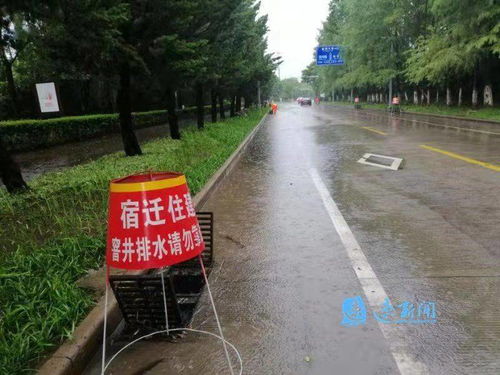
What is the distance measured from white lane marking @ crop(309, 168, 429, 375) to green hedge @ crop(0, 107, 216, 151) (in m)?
14.4

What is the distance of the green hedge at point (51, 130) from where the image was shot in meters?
17.5

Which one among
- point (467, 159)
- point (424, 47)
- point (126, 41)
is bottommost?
point (467, 159)

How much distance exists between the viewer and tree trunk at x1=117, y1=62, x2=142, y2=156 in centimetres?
Result: 1265

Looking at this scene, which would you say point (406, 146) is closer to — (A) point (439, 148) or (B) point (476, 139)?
(A) point (439, 148)

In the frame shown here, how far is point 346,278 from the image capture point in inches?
174

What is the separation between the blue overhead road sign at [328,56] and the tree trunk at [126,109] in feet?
143

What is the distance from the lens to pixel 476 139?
16.6m

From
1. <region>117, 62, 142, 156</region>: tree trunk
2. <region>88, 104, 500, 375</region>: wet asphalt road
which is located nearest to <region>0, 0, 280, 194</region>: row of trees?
<region>117, 62, 142, 156</region>: tree trunk

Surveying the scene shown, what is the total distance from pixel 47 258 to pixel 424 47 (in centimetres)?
3589

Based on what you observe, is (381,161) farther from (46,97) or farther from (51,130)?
(46,97)

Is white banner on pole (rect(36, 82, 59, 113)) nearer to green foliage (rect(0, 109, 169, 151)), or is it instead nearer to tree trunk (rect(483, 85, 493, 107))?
green foliage (rect(0, 109, 169, 151))

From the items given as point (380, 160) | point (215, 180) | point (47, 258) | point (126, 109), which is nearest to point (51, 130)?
point (126, 109)

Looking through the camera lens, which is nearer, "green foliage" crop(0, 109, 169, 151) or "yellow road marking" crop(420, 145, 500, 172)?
"yellow road marking" crop(420, 145, 500, 172)

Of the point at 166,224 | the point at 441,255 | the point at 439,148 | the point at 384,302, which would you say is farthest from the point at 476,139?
the point at 166,224
